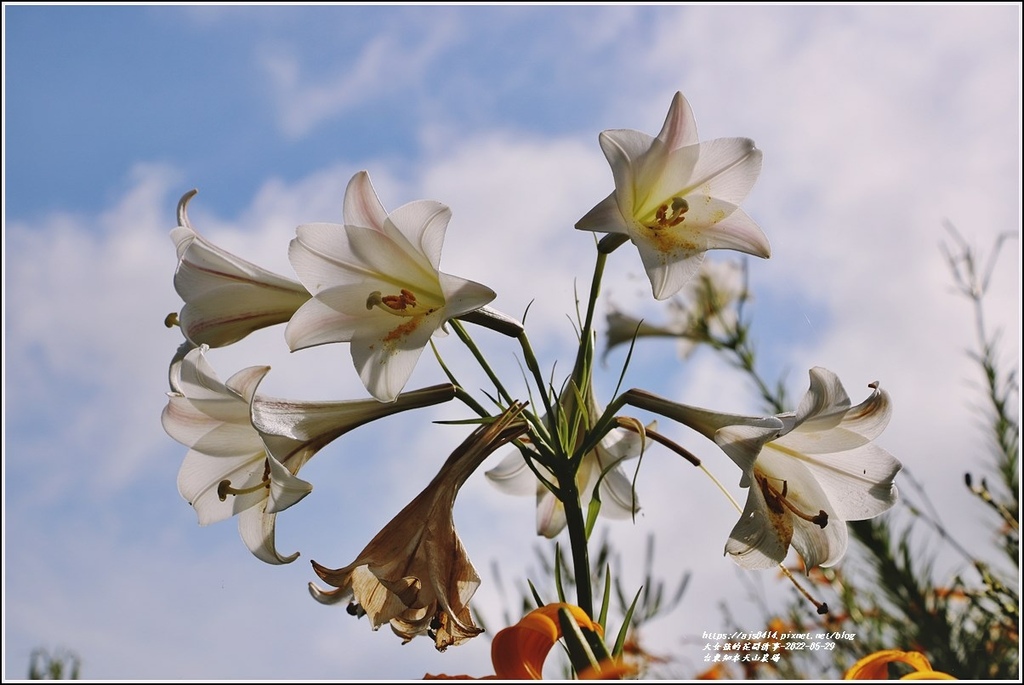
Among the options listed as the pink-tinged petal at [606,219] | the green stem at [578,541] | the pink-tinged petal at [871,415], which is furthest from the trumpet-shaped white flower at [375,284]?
the pink-tinged petal at [871,415]

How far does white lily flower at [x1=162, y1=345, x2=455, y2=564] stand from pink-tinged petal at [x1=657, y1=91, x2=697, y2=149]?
564mm

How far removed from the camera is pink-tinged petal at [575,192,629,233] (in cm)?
143

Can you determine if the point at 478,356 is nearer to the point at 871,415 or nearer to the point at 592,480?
the point at 592,480

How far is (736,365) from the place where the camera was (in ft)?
12.4

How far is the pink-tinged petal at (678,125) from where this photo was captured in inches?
60.5

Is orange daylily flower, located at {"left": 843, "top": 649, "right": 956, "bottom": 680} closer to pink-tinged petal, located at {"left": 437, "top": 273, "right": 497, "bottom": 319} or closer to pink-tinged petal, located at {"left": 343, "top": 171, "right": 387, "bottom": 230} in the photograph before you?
pink-tinged petal, located at {"left": 437, "top": 273, "right": 497, "bottom": 319}

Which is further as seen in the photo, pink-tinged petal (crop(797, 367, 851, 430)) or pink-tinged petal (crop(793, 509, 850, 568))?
pink-tinged petal (crop(793, 509, 850, 568))

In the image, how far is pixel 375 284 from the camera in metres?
1.52

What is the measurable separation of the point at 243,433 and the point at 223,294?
25 centimetres

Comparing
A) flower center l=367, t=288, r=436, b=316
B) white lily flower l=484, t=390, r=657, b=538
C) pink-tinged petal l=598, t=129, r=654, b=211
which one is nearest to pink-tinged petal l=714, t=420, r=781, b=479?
white lily flower l=484, t=390, r=657, b=538

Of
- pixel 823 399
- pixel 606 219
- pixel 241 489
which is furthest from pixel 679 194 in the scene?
pixel 241 489

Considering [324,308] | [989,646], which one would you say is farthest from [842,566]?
[324,308]

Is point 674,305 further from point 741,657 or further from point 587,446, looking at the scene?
point 587,446

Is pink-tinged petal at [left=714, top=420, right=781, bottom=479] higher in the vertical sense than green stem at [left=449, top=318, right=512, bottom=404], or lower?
lower
